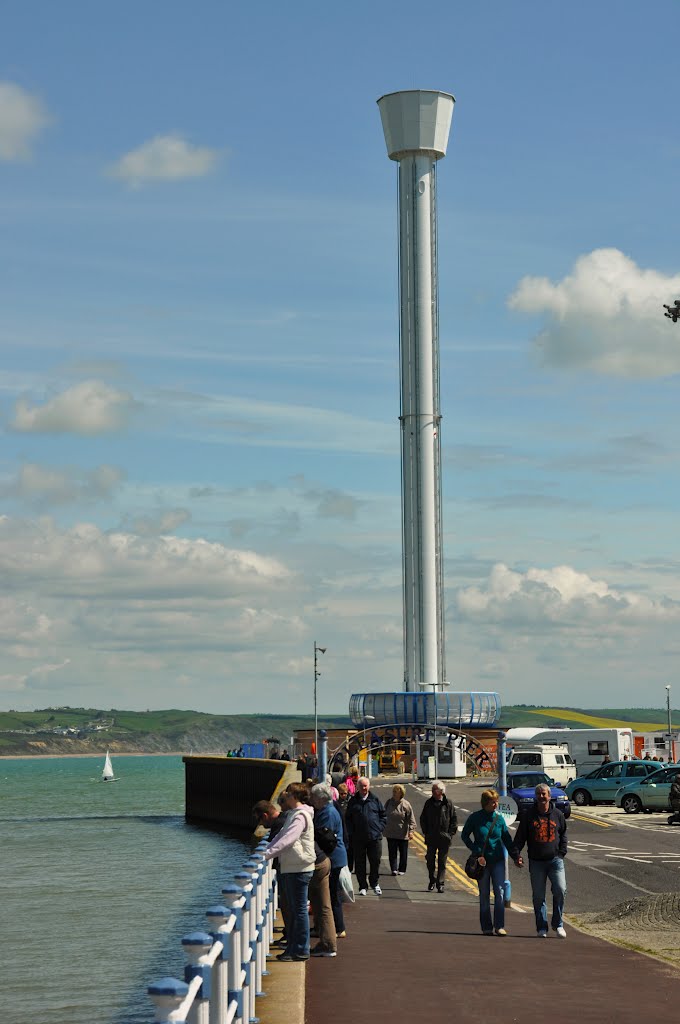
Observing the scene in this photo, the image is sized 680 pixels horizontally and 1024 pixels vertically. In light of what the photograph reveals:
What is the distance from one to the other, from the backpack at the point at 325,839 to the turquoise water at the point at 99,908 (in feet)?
21.8

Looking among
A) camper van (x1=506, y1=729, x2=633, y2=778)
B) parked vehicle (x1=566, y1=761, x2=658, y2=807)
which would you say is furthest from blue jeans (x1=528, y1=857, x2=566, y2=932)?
camper van (x1=506, y1=729, x2=633, y2=778)

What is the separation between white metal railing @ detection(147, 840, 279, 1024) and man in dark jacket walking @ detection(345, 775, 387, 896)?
5.88 metres

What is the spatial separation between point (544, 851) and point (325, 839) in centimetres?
358

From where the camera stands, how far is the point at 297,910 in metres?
16.1

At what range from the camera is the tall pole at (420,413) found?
112500 mm

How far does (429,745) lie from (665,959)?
59277mm

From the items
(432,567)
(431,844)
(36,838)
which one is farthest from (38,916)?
(432,567)

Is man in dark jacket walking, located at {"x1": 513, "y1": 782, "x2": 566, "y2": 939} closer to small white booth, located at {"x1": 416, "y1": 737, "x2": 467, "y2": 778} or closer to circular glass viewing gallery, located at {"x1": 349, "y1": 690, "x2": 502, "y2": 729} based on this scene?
small white booth, located at {"x1": 416, "y1": 737, "x2": 467, "y2": 778}

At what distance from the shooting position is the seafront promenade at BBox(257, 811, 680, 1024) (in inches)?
533

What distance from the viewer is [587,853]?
34.0 m

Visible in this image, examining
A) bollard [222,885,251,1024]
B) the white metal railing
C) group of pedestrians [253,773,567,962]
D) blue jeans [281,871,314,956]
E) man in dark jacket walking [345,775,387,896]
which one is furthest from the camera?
man in dark jacket walking [345,775,387,896]

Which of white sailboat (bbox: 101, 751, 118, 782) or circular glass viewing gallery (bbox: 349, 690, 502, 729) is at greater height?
circular glass viewing gallery (bbox: 349, 690, 502, 729)

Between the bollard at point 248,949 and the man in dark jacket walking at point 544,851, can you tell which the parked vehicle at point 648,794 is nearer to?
the man in dark jacket walking at point 544,851

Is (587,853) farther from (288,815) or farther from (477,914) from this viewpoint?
(288,815)
